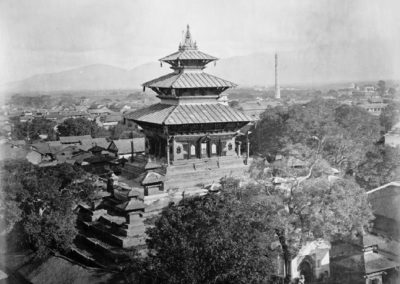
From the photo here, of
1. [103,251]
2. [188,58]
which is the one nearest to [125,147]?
[188,58]

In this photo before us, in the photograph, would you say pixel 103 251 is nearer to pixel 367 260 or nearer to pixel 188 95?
pixel 188 95

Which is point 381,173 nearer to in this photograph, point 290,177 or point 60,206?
point 290,177

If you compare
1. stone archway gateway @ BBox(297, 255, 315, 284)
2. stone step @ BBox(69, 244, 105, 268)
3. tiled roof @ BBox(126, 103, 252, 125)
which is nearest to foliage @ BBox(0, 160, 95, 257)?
stone step @ BBox(69, 244, 105, 268)

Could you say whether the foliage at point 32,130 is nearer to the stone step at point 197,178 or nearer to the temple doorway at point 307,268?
the stone step at point 197,178

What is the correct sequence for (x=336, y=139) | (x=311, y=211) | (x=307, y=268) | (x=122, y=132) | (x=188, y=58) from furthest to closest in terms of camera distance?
(x=122, y=132) < (x=336, y=139) < (x=188, y=58) < (x=307, y=268) < (x=311, y=211)

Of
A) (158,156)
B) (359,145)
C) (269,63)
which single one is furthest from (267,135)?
(269,63)

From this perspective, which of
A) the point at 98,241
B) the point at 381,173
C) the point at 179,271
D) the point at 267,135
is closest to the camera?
the point at 179,271

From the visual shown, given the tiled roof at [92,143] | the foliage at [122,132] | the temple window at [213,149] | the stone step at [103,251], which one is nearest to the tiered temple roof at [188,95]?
the temple window at [213,149]
